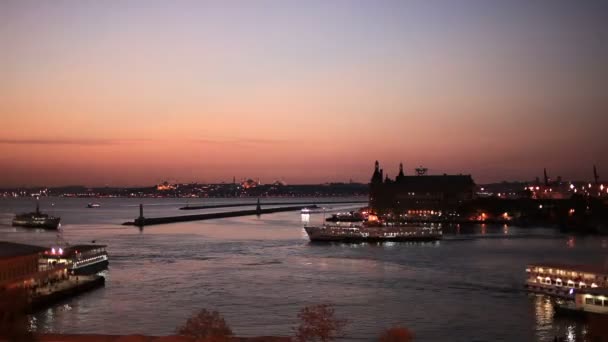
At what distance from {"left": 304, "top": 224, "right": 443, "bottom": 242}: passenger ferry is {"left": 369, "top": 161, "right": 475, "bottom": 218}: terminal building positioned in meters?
21.3

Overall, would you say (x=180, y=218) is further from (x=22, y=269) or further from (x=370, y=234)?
(x=22, y=269)

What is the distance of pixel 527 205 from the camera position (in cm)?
5359

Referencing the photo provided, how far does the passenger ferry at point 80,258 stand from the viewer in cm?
1897

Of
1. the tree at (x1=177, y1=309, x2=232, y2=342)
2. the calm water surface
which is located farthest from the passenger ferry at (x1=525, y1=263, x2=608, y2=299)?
the tree at (x1=177, y1=309, x2=232, y2=342)

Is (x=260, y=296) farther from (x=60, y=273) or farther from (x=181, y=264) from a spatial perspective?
(x=181, y=264)

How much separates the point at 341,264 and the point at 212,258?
4708 mm

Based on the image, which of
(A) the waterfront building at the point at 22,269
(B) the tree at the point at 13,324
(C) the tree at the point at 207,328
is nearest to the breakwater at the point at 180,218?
(A) the waterfront building at the point at 22,269

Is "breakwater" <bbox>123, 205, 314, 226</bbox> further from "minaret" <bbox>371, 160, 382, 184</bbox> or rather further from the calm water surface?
the calm water surface

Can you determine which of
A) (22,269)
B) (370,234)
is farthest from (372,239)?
(22,269)

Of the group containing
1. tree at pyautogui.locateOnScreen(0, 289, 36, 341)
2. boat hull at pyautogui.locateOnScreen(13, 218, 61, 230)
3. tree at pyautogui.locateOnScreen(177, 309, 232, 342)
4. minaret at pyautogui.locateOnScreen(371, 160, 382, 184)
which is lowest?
boat hull at pyautogui.locateOnScreen(13, 218, 61, 230)

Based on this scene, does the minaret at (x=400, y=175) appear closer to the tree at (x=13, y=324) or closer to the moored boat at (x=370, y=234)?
the moored boat at (x=370, y=234)

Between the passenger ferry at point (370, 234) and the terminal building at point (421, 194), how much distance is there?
21292mm

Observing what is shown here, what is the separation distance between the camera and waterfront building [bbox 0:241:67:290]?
15.2 metres

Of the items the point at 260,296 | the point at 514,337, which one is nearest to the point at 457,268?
the point at 260,296
